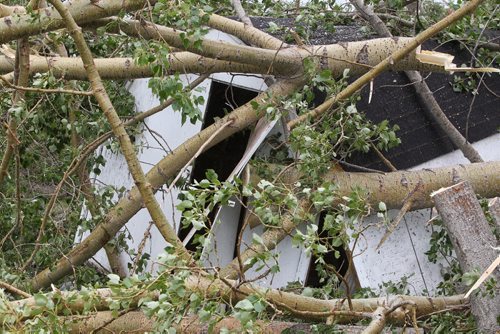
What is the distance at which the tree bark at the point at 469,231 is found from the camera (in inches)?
152

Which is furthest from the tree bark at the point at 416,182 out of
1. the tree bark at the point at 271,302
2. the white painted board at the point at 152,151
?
the white painted board at the point at 152,151

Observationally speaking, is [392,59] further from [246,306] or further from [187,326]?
[246,306]

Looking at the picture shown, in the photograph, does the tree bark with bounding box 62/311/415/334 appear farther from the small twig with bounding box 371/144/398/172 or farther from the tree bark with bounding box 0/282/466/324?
the small twig with bounding box 371/144/398/172

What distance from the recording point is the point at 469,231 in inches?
155

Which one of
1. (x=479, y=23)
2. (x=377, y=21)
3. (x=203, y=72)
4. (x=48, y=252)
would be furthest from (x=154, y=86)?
(x=479, y=23)

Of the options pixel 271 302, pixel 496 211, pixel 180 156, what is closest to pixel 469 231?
pixel 496 211

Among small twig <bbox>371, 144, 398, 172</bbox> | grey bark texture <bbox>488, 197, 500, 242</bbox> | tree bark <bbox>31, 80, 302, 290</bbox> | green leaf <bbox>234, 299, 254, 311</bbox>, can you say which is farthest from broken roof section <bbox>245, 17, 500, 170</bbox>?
green leaf <bbox>234, 299, 254, 311</bbox>

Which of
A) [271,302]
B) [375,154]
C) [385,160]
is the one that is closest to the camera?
[271,302]

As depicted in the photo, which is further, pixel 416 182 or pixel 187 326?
pixel 416 182

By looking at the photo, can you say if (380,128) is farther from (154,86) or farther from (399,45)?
(154,86)

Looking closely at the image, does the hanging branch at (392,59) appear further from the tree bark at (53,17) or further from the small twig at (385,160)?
the tree bark at (53,17)

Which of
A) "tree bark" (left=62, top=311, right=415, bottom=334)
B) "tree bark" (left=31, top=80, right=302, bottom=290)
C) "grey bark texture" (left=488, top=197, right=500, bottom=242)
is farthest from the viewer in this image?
"tree bark" (left=31, top=80, right=302, bottom=290)

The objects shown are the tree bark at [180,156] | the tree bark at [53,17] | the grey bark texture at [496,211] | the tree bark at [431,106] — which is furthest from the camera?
the tree bark at [431,106]

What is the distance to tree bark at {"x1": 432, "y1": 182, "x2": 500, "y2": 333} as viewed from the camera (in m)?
3.87
